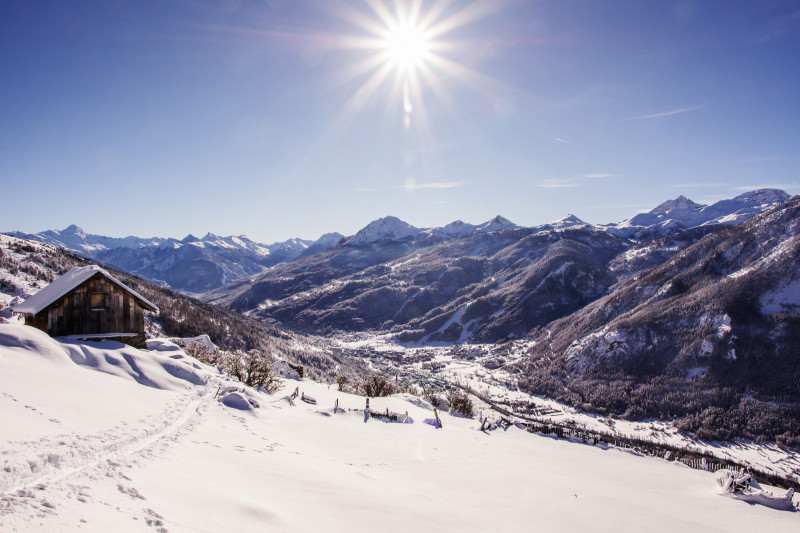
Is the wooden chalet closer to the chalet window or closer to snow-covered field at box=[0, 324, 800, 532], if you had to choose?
the chalet window

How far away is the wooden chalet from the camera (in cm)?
2583

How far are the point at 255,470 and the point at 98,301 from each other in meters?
25.8

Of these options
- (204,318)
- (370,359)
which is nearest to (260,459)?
(204,318)

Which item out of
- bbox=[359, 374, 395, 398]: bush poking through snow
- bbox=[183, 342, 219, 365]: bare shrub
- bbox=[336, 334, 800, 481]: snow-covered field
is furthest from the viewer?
bbox=[336, 334, 800, 481]: snow-covered field

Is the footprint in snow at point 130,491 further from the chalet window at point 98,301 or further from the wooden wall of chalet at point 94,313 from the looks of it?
the chalet window at point 98,301

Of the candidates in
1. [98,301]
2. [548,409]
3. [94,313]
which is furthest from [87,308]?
[548,409]

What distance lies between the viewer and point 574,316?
18350 centimetres

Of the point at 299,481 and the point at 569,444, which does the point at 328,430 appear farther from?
the point at 569,444

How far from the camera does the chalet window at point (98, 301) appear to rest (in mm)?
27828

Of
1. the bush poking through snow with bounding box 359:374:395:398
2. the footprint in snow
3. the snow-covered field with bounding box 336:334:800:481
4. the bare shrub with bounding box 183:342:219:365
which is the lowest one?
the snow-covered field with bounding box 336:334:800:481

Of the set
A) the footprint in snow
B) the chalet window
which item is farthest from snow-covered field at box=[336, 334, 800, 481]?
the footprint in snow

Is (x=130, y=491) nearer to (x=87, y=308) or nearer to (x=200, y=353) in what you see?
(x=87, y=308)

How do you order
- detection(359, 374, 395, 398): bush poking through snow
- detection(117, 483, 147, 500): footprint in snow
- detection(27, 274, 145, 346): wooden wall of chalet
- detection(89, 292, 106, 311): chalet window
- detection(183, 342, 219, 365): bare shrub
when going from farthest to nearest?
detection(359, 374, 395, 398): bush poking through snow
detection(183, 342, 219, 365): bare shrub
detection(89, 292, 106, 311): chalet window
detection(27, 274, 145, 346): wooden wall of chalet
detection(117, 483, 147, 500): footprint in snow

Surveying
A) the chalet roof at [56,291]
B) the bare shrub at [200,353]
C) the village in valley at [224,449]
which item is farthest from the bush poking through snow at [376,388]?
the chalet roof at [56,291]
